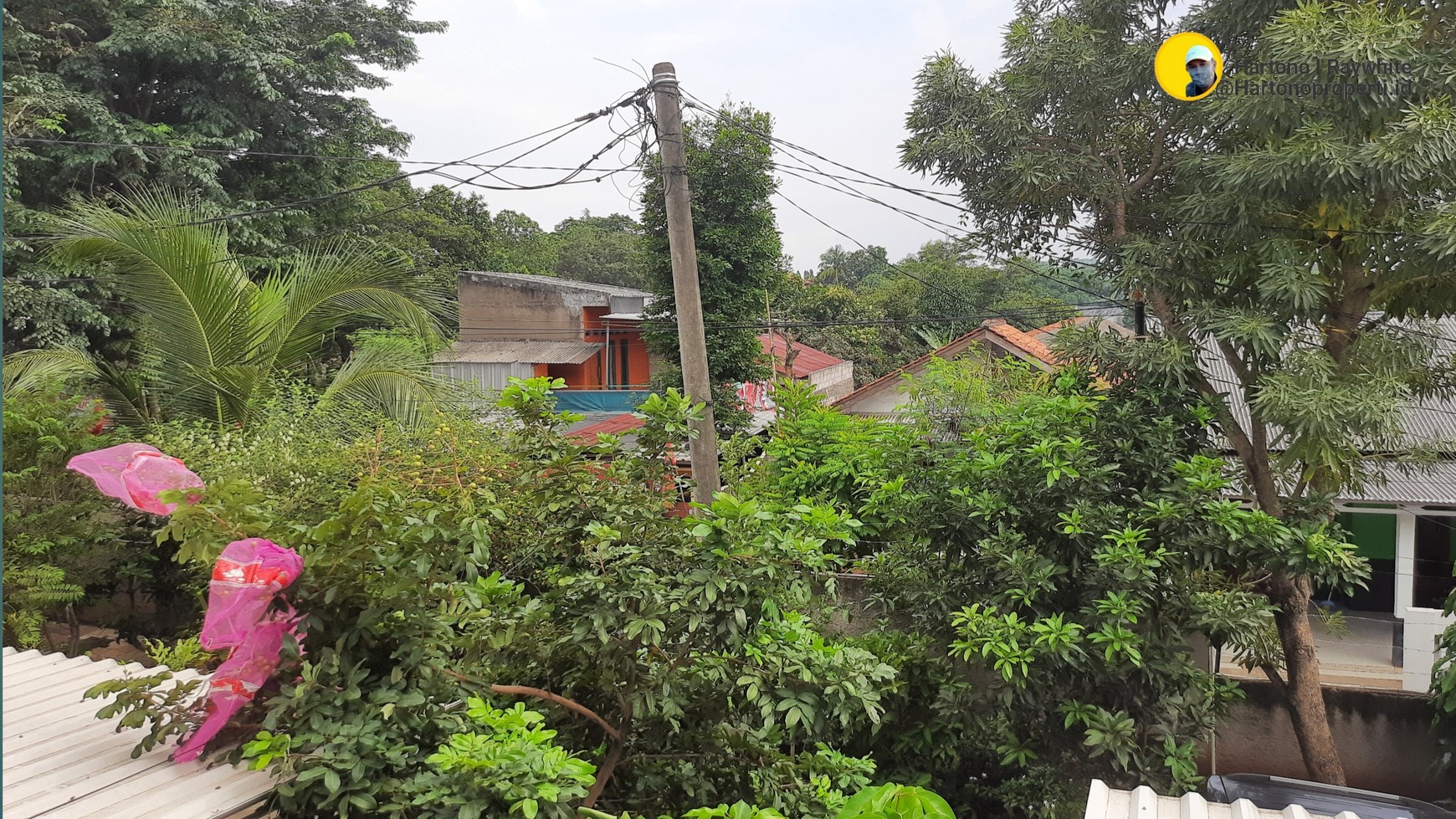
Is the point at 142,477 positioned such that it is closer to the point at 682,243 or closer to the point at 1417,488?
the point at 682,243

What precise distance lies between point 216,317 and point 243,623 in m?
4.81

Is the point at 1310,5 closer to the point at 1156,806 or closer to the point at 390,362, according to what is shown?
the point at 1156,806

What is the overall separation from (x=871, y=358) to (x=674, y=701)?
69.3 ft

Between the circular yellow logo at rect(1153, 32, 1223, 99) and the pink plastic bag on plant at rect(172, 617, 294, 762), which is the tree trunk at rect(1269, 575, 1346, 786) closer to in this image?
the circular yellow logo at rect(1153, 32, 1223, 99)

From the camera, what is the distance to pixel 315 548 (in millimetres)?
2893

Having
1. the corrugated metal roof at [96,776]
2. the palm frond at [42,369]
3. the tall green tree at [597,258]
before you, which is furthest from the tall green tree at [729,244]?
the tall green tree at [597,258]

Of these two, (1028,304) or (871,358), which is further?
(1028,304)

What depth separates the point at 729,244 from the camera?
42.4ft

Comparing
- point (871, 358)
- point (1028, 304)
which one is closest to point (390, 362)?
point (871, 358)

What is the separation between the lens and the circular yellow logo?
586cm

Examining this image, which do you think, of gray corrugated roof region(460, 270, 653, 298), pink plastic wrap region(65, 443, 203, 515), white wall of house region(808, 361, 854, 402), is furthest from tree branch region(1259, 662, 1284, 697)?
gray corrugated roof region(460, 270, 653, 298)

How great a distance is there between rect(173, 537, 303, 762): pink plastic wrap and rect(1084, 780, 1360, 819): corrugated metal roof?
3111 millimetres

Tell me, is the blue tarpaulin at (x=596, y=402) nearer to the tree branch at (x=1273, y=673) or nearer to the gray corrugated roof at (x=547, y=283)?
the gray corrugated roof at (x=547, y=283)

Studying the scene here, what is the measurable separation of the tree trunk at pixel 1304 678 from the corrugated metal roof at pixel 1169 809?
3082 millimetres
